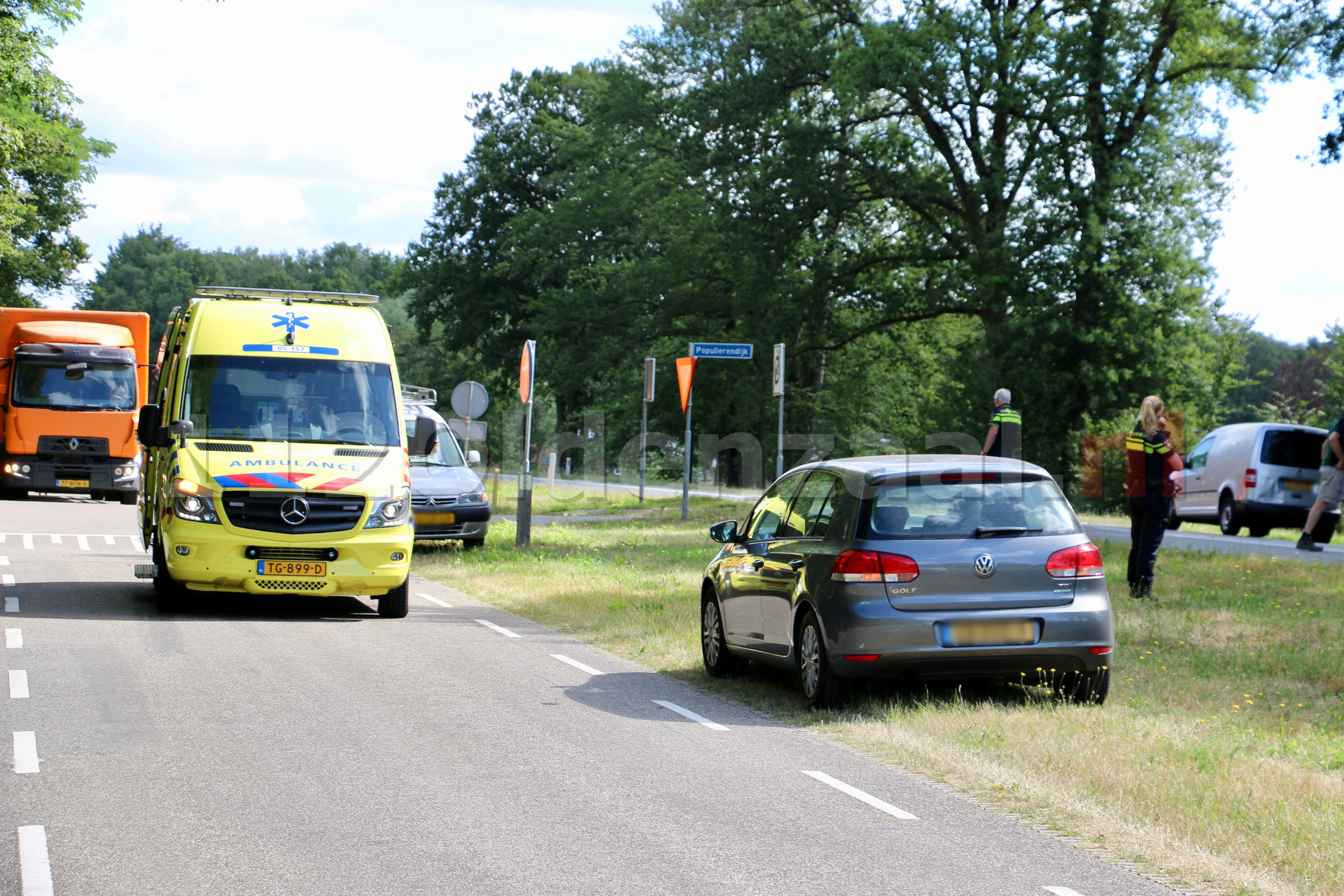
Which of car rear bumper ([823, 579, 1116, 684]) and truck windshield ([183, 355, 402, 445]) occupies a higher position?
truck windshield ([183, 355, 402, 445])

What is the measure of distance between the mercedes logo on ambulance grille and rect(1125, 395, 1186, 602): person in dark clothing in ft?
25.8

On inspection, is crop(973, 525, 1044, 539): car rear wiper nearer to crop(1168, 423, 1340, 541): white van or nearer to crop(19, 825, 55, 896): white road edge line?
crop(19, 825, 55, 896): white road edge line

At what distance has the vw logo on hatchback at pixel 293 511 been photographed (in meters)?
12.7

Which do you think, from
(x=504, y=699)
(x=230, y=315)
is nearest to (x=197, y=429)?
(x=230, y=315)

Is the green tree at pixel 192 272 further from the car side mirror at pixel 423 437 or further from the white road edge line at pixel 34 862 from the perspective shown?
the white road edge line at pixel 34 862

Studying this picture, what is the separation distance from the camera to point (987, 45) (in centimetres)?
3691

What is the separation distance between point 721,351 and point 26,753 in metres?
17.6

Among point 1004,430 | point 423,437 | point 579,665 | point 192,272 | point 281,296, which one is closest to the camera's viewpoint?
point 579,665

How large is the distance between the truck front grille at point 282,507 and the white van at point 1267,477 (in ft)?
55.6

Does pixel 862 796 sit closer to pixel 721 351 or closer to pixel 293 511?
pixel 293 511

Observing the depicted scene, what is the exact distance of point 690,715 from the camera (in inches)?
357

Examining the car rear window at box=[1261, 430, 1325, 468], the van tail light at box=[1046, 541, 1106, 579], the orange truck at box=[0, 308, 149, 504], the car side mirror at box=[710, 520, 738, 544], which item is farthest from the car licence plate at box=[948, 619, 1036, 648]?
the orange truck at box=[0, 308, 149, 504]

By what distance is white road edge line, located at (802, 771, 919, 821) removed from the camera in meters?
6.50

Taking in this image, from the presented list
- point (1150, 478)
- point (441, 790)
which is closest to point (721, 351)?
point (1150, 478)
